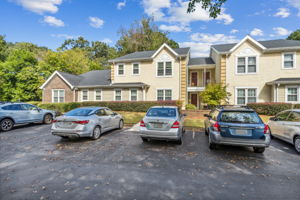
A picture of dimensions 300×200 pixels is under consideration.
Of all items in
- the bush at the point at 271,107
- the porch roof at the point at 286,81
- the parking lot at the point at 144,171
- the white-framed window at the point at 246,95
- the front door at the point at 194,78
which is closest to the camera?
the parking lot at the point at 144,171

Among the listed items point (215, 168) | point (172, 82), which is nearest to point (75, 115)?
point (215, 168)

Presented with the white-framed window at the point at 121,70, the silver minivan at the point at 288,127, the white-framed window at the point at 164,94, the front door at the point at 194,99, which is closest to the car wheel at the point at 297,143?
the silver minivan at the point at 288,127

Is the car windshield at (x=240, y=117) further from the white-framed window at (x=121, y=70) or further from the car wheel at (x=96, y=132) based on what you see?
the white-framed window at (x=121, y=70)

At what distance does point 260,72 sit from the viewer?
48.2 feet

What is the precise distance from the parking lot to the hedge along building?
414 inches

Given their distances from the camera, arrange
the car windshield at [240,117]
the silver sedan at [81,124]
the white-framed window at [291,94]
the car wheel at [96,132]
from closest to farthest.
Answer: the car windshield at [240,117] < the silver sedan at [81,124] < the car wheel at [96,132] < the white-framed window at [291,94]

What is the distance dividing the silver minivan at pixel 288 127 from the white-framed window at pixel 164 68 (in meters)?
11.5

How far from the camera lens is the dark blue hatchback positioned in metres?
4.77

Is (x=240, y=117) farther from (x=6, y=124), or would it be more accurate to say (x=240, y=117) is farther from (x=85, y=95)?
(x=85, y=95)

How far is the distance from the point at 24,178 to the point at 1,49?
1776 inches

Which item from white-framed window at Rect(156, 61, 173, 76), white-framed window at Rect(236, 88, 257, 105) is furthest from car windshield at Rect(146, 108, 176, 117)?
white-framed window at Rect(236, 88, 257, 105)

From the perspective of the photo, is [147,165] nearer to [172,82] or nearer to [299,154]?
[299,154]

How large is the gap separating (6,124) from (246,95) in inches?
786

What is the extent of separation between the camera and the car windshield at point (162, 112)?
6350mm
